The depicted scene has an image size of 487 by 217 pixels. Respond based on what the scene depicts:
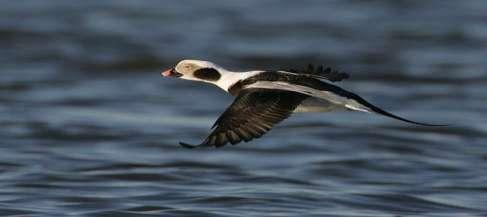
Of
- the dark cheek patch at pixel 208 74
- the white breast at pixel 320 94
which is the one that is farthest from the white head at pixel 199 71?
the white breast at pixel 320 94

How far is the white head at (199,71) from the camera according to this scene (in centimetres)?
792

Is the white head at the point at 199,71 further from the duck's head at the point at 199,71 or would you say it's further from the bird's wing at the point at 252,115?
the bird's wing at the point at 252,115

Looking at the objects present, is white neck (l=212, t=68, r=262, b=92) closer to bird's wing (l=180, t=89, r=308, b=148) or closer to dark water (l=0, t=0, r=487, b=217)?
bird's wing (l=180, t=89, r=308, b=148)

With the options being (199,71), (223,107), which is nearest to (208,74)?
(199,71)

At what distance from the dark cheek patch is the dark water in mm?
801

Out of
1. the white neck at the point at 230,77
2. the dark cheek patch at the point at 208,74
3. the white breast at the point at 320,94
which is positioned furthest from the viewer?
the dark cheek patch at the point at 208,74

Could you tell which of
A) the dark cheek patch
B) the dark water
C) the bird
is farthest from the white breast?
the dark water

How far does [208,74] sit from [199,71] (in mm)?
100

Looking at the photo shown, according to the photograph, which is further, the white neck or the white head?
the white head

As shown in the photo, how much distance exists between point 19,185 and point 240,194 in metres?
1.40

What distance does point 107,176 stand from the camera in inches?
362

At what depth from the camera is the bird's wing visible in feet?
22.6

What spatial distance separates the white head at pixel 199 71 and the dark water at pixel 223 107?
0.79 m

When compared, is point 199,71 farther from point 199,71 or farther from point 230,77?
point 230,77
